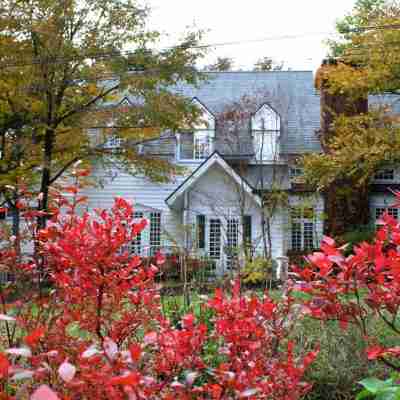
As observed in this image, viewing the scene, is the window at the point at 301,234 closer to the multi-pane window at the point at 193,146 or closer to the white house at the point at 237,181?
the white house at the point at 237,181

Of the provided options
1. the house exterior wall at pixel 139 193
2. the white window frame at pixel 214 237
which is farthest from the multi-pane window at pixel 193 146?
the white window frame at pixel 214 237

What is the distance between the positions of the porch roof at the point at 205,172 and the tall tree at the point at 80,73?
4.20m

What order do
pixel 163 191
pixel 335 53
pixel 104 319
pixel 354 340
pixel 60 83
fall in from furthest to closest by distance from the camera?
pixel 335 53 < pixel 163 191 < pixel 60 83 < pixel 354 340 < pixel 104 319

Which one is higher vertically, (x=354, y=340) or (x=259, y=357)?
(x=259, y=357)

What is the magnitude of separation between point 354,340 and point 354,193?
1571 centimetres

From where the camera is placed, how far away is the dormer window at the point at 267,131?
21344 millimetres

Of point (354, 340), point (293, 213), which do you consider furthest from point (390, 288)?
point (293, 213)

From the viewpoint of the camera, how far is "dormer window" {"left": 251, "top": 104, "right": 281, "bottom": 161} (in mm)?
21344

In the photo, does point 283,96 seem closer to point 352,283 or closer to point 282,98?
point 282,98

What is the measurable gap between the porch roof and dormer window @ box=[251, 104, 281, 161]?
5.25ft

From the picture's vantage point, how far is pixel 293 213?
19953 mm

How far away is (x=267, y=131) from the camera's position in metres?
21.3

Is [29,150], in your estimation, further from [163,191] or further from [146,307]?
[146,307]

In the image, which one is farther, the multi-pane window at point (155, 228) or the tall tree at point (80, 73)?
the multi-pane window at point (155, 228)
